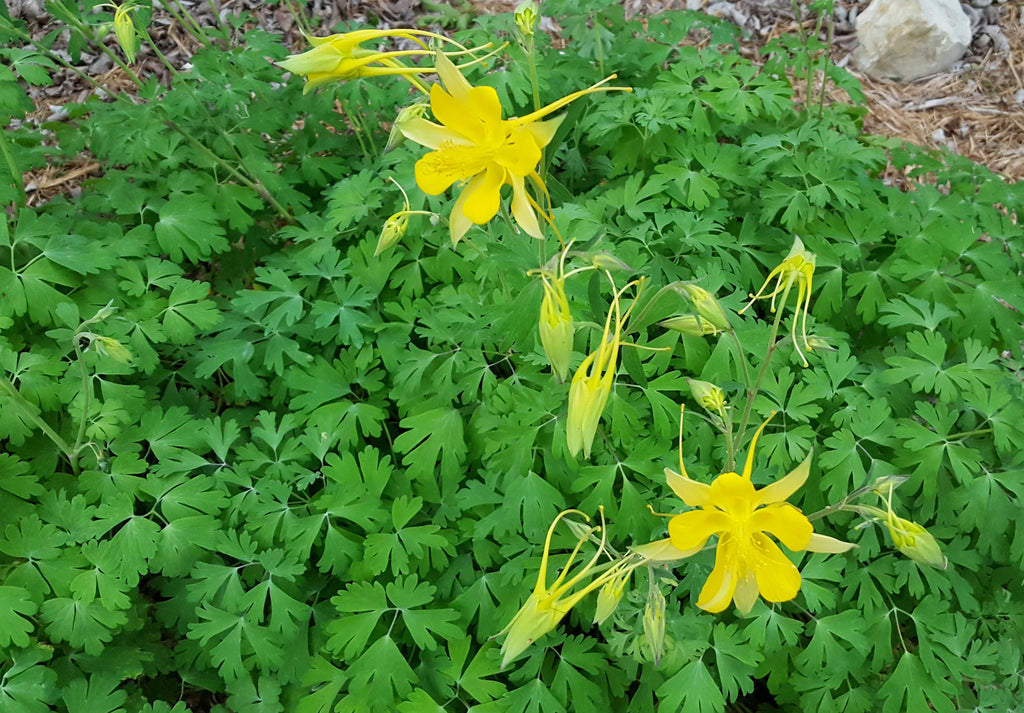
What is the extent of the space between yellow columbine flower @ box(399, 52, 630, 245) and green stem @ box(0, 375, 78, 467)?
1382 mm

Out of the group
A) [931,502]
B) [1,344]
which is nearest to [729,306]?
[931,502]

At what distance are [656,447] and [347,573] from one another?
0.95m

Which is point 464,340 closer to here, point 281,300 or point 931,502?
point 281,300

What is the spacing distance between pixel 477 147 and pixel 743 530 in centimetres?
90

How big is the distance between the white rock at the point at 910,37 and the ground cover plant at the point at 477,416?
177 cm

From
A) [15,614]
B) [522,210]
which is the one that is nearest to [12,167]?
[15,614]

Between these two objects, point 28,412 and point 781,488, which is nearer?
point 781,488

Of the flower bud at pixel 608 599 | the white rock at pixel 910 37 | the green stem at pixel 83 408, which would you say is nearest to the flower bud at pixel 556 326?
the flower bud at pixel 608 599

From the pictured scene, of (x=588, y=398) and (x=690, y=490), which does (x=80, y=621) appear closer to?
(x=588, y=398)

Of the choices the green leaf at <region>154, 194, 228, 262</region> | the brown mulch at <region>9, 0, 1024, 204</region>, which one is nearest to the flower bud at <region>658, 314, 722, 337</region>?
the green leaf at <region>154, 194, 228, 262</region>

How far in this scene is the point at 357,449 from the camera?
7.40 ft

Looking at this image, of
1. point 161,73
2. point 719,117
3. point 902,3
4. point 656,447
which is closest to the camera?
point 656,447

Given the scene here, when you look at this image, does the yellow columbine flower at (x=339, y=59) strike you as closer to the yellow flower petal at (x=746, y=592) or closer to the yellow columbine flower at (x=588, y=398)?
the yellow columbine flower at (x=588, y=398)

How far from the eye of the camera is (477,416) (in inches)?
84.1
